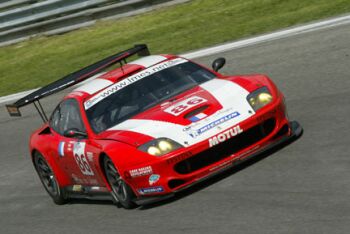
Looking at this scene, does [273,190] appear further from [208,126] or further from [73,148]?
[73,148]

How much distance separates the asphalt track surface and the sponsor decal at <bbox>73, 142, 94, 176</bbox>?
1.33 ft

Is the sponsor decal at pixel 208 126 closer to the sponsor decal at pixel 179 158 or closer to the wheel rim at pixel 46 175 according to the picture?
the sponsor decal at pixel 179 158

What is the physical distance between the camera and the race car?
702cm

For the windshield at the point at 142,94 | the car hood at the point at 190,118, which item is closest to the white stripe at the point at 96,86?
the windshield at the point at 142,94

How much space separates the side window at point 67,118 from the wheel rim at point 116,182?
69 cm

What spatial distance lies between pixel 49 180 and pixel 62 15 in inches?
365

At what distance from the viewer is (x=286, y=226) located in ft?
18.4

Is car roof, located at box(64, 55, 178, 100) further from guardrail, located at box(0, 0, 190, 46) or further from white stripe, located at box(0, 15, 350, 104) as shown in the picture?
guardrail, located at box(0, 0, 190, 46)

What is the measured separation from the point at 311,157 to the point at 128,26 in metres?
10.3

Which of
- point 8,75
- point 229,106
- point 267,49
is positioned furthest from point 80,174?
point 8,75

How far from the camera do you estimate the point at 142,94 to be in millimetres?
8148

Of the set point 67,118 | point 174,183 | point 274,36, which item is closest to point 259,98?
point 174,183

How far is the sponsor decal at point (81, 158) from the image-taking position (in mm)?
7773

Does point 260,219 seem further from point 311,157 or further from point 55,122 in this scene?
point 55,122
